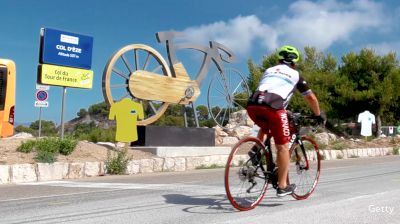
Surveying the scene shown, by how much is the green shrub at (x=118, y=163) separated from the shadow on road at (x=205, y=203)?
5.73 m

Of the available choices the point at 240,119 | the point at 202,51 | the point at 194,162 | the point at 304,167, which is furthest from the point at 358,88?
the point at 304,167

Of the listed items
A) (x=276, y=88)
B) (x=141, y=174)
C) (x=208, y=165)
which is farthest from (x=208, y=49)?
(x=276, y=88)

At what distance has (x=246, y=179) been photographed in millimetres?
6109

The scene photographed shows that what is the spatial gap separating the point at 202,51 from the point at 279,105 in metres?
15.1

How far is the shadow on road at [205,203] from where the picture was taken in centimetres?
614

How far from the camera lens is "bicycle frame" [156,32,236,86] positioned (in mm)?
18641

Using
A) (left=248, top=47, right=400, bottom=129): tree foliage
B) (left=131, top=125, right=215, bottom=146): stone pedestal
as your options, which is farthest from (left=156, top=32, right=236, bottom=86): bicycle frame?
(left=248, top=47, right=400, bottom=129): tree foliage

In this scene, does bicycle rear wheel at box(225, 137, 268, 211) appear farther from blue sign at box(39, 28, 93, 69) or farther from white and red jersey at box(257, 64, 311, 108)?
blue sign at box(39, 28, 93, 69)

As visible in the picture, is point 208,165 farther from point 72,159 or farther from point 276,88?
point 276,88

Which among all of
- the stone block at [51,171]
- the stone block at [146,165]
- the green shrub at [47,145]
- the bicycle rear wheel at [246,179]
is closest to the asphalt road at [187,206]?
the bicycle rear wheel at [246,179]

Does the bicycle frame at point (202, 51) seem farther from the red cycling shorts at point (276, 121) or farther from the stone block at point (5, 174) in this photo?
the red cycling shorts at point (276, 121)

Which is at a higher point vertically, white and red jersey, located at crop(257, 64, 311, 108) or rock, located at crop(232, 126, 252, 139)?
rock, located at crop(232, 126, 252, 139)

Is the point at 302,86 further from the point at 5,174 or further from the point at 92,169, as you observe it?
→ the point at 92,169

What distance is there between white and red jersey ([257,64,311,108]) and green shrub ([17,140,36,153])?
8507 millimetres
